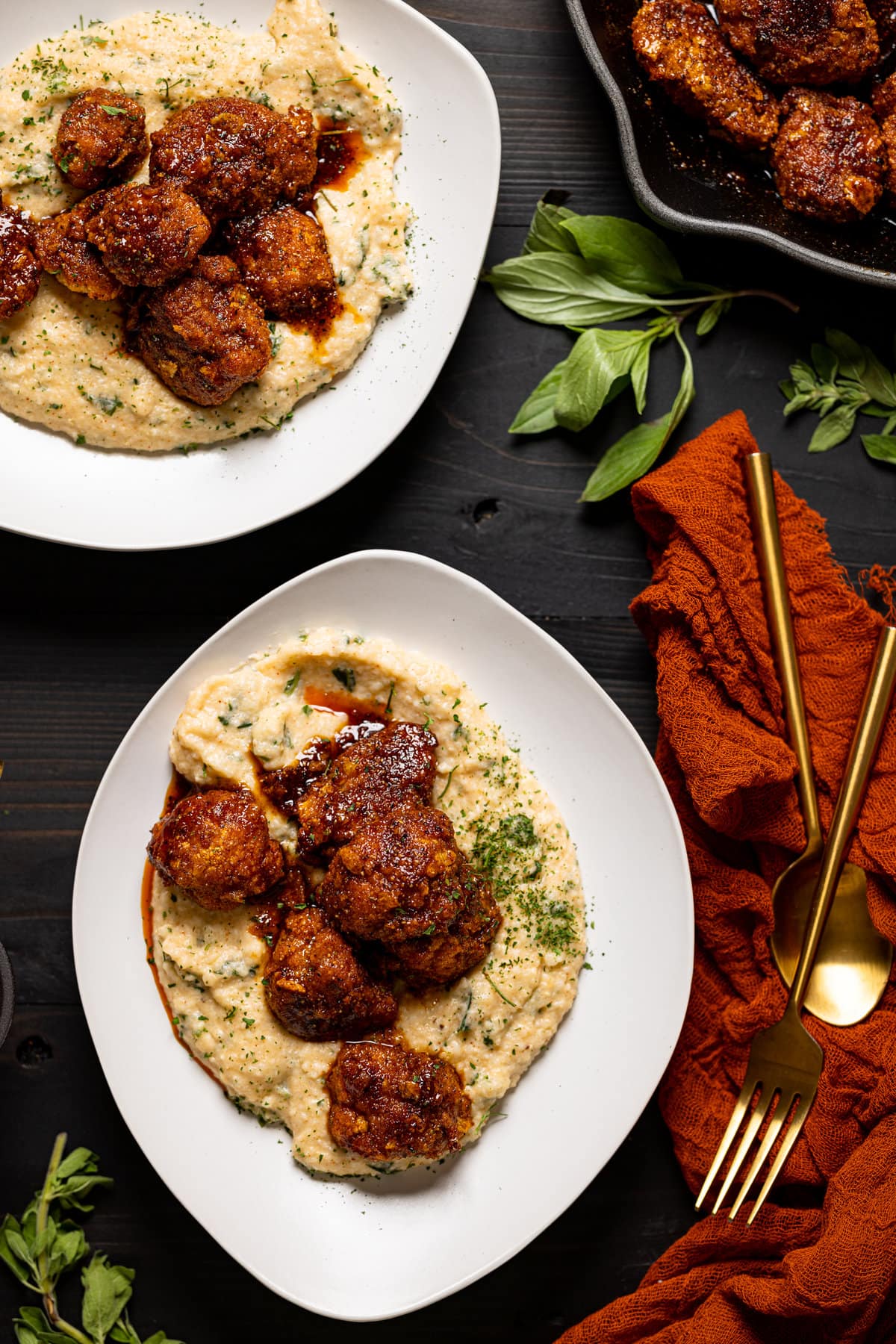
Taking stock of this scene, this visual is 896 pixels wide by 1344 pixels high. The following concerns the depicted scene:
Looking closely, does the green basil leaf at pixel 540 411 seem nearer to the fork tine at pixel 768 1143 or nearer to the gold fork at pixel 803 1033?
the gold fork at pixel 803 1033

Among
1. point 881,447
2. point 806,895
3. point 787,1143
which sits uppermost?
point 881,447

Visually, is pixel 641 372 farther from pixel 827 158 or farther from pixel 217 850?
pixel 217 850

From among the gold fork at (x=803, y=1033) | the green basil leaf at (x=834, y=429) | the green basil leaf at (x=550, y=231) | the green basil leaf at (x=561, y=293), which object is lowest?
the gold fork at (x=803, y=1033)

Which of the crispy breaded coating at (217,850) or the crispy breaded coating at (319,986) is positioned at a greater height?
the crispy breaded coating at (217,850)

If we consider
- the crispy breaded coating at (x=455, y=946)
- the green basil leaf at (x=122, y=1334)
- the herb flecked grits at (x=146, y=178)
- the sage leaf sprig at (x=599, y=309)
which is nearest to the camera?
the crispy breaded coating at (x=455, y=946)

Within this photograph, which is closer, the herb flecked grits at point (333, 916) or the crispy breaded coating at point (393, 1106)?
the crispy breaded coating at point (393, 1106)

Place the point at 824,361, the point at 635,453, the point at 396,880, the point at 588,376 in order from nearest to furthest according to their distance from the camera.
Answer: the point at 396,880, the point at 588,376, the point at 635,453, the point at 824,361

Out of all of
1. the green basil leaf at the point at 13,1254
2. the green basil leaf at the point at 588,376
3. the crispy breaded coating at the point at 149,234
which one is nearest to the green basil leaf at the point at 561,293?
the green basil leaf at the point at 588,376

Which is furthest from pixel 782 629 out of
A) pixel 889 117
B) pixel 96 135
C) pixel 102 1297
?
pixel 102 1297
